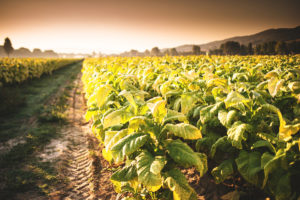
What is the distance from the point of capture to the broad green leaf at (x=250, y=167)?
5.12ft

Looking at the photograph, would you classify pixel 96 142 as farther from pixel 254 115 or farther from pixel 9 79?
pixel 9 79

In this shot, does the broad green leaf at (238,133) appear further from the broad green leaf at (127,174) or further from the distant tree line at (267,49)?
the distant tree line at (267,49)

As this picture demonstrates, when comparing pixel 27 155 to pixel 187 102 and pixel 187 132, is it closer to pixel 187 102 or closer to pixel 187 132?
pixel 187 102

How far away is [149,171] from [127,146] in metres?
0.27

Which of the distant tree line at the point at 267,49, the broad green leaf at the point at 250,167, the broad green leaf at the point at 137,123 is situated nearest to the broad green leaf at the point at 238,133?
the broad green leaf at the point at 250,167

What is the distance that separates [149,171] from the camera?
1298 mm

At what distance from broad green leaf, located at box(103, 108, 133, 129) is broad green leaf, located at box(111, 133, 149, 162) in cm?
31

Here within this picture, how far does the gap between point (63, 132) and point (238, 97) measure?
4.66 meters

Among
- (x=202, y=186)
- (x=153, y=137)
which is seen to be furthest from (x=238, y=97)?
(x=202, y=186)

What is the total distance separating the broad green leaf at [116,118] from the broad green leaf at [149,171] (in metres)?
0.46

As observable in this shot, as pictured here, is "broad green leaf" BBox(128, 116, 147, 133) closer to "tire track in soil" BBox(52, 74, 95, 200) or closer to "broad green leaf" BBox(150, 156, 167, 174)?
"broad green leaf" BBox(150, 156, 167, 174)

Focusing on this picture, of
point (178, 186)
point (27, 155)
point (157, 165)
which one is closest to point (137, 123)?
point (157, 165)

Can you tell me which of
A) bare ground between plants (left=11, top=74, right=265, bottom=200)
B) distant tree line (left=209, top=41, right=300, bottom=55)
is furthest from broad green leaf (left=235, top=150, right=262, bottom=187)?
distant tree line (left=209, top=41, right=300, bottom=55)

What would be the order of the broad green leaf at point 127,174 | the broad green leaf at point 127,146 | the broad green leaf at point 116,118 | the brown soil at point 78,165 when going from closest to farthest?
the broad green leaf at point 127,146 → the broad green leaf at point 127,174 → the broad green leaf at point 116,118 → the brown soil at point 78,165
